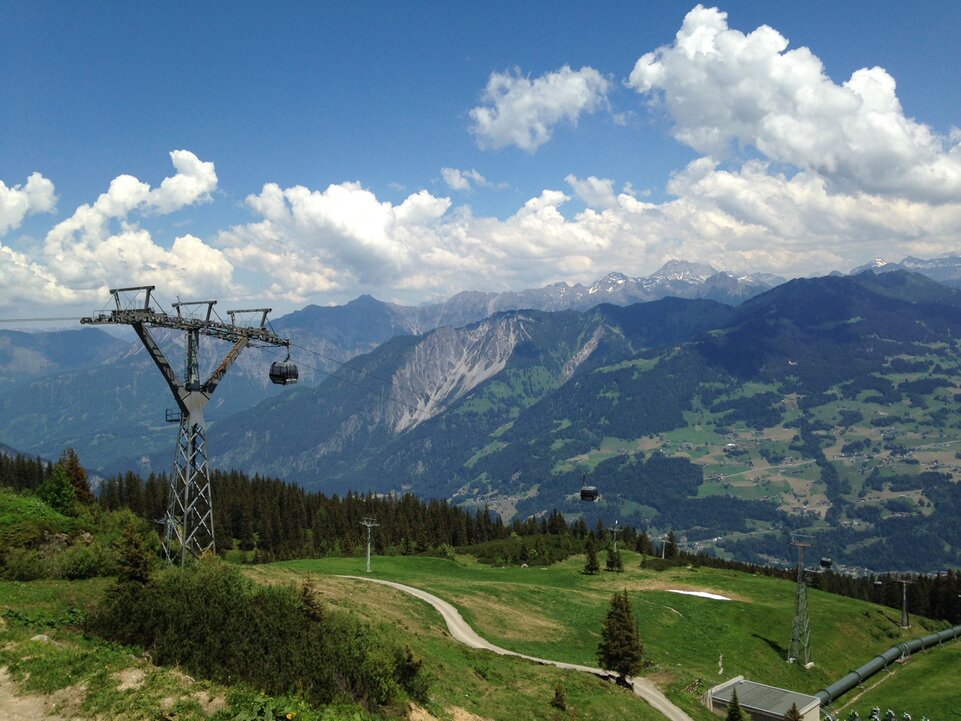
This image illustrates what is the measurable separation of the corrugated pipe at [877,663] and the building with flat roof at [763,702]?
468 inches

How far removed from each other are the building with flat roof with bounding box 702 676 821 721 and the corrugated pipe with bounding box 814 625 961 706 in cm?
1190

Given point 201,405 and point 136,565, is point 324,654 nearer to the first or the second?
point 136,565

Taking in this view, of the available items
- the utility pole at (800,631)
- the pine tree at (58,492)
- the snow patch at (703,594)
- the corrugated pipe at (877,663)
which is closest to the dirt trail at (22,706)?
the pine tree at (58,492)

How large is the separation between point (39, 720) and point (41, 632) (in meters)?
6.81

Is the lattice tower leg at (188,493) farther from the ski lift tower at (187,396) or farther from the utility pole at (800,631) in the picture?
the utility pole at (800,631)

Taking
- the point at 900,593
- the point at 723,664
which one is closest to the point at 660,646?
the point at 723,664

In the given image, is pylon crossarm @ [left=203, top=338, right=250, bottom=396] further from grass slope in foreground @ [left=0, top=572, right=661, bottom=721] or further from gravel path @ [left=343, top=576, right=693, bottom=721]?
gravel path @ [left=343, top=576, right=693, bottom=721]

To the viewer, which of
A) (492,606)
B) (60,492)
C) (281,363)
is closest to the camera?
(281,363)

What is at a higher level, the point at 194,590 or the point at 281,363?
the point at 281,363

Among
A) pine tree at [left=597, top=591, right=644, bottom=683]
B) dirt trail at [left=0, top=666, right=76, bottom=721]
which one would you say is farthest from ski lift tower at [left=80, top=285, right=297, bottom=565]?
pine tree at [left=597, top=591, right=644, bottom=683]

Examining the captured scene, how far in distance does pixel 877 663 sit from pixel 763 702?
39425 millimetres

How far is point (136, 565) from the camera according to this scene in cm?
2809

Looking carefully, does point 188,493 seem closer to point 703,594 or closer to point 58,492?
point 58,492

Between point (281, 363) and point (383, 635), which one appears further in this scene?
point (281, 363)
